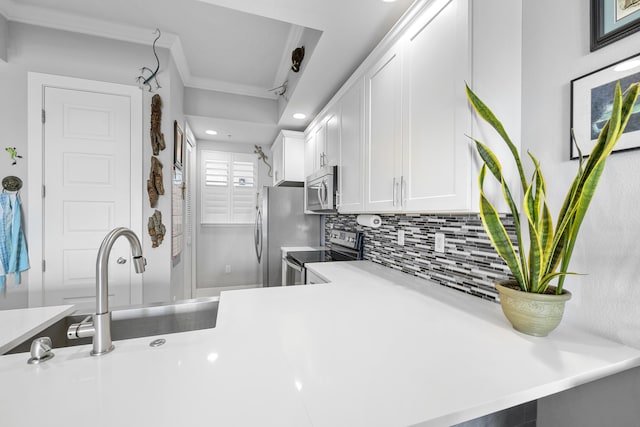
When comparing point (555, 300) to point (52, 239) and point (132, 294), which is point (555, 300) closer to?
point (132, 294)

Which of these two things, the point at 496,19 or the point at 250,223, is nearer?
the point at 496,19

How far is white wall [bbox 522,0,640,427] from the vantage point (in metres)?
0.76

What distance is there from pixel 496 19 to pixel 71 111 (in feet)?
9.38

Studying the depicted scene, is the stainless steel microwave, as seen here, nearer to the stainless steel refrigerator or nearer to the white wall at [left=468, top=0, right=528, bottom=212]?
the stainless steel refrigerator

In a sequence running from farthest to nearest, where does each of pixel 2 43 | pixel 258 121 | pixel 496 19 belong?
pixel 258 121
pixel 2 43
pixel 496 19

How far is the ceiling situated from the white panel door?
590 millimetres

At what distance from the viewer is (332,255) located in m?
2.62

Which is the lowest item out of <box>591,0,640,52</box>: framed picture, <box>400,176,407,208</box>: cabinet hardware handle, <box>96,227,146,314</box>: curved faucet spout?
<box>96,227,146,314</box>: curved faucet spout

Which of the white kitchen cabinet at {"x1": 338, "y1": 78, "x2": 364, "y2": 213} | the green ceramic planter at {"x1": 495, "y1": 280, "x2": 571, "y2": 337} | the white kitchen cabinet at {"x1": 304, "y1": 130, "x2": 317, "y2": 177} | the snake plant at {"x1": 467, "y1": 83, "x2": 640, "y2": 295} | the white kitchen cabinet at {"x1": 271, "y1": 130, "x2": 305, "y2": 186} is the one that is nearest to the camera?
the snake plant at {"x1": 467, "y1": 83, "x2": 640, "y2": 295}

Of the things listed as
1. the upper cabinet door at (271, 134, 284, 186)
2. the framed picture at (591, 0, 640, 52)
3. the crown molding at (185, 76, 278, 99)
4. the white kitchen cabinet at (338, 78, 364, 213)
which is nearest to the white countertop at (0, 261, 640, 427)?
the framed picture at (591, 0, 640, 52)

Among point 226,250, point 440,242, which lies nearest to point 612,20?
point 440,242

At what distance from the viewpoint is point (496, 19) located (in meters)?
0.95

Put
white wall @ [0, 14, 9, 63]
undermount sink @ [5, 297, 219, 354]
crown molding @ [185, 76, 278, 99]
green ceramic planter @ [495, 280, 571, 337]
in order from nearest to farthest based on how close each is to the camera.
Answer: green ceramic planter @ [495, 280, 571, 337] → undermount sink @ [5, 297, 219, 354] → white wall @ [0, 14, 9, 63] → crown molding @ [185, 76, 278, 99]

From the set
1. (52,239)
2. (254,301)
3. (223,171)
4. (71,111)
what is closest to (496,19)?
(254,301)
